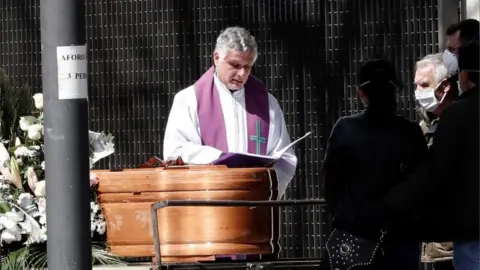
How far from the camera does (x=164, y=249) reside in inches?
235

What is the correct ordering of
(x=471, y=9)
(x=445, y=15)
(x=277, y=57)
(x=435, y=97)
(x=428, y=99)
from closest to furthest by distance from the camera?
(x=435, y=97), (x=428, y=99), (x=471, y=9), (x=445, y=15), (x=277, y=57)

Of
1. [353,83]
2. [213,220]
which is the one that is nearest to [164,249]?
[213,220]

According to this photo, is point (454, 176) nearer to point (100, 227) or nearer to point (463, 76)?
point (463, 76)

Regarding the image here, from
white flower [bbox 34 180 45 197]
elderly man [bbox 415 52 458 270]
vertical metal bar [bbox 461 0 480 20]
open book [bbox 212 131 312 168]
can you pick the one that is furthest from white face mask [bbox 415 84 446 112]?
white flower [bbox 34 180 45 197]

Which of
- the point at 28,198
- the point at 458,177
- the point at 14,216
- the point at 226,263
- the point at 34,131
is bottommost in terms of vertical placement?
the point at 226,263

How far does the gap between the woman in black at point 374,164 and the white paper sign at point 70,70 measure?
1234mm

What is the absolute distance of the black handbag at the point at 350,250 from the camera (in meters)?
5.52

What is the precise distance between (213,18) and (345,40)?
1048mm

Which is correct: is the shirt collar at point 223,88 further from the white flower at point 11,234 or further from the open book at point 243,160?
the white flower at point 11,234

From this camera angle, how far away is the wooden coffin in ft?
19.3

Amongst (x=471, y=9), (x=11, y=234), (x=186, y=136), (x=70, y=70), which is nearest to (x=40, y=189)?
(x=11, y=234)

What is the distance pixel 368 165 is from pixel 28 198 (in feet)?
10.8

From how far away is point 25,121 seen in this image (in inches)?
330

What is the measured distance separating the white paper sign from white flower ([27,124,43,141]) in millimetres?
2388
